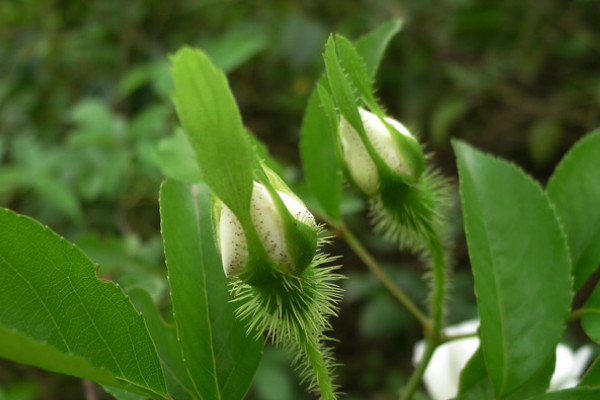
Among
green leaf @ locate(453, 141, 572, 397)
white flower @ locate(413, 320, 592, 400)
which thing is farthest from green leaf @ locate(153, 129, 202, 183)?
white flower @ locate(413, 320, 592, 400)

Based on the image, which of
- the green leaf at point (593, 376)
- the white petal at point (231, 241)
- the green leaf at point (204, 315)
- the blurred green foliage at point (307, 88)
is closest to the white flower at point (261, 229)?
the white petal at point (231, 241)

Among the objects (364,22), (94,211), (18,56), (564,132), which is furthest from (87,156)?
(564,132)

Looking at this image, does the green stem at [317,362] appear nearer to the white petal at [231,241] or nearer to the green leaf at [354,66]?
the white petal at [231,241]

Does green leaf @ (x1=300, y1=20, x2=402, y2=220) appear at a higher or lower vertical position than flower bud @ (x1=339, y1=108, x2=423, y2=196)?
higher

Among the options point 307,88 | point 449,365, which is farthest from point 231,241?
point 307,88

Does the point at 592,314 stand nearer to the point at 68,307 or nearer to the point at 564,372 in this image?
the point at 564,372

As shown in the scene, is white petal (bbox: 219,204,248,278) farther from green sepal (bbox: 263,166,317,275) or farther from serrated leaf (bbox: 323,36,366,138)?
serrated leaf (bbox: 323,36,366,138)

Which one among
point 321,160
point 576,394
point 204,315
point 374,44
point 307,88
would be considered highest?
point 307,88
